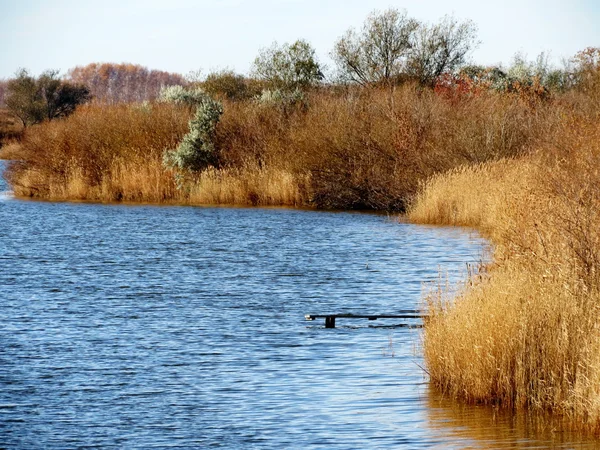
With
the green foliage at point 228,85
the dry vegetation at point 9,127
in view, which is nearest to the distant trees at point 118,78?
the dry vegetation at point 9,127

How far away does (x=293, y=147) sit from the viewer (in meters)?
39.3

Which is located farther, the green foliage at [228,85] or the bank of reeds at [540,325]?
the green foliage at [228,85]

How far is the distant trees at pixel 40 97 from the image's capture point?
303 feet

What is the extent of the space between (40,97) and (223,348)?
83.9 m

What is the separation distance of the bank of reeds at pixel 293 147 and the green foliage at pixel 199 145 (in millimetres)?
427

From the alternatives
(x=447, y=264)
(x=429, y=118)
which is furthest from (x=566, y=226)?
(x=429, y=118)

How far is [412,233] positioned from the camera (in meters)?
29.2

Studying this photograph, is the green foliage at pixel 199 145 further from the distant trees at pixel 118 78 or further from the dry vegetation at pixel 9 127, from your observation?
the distant trees at pixel 118 78

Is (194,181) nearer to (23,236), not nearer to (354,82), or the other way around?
(23,236)

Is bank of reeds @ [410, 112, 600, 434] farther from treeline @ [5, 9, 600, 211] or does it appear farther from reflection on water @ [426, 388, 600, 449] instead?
treeline @ [5, 9, 600, 211]

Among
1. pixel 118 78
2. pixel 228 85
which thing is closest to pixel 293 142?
pixel 228 85

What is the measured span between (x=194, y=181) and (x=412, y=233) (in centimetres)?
1365

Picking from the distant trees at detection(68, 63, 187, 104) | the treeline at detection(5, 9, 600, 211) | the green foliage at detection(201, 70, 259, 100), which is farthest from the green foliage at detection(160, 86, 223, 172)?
the distant trees at detection(68, 63, 187, 104)

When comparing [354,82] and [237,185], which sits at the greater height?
[354,82]
